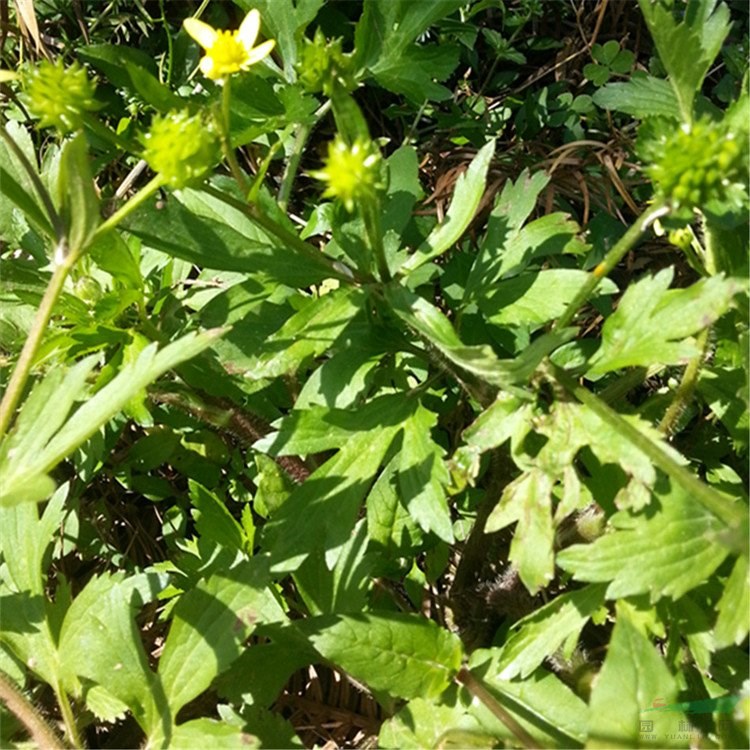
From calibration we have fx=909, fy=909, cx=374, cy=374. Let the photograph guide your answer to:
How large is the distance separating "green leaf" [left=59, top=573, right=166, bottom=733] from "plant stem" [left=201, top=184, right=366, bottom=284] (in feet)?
2.50

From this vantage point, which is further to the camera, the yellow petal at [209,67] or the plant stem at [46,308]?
the yellow petal at [209,67]

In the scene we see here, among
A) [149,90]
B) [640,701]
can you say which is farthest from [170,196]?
[640,701]

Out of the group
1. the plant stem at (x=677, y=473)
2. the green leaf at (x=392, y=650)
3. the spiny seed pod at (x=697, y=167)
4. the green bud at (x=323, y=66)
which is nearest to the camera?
Result: the spiny seed pod at (x=697, y=167)

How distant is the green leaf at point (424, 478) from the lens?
178cm

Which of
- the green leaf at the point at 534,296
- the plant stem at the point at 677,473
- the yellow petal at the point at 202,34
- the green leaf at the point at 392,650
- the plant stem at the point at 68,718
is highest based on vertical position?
the yellow petal at the point at 202,34

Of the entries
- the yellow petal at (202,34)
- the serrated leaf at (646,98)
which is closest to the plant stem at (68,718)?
the yellow petal at (202,34)

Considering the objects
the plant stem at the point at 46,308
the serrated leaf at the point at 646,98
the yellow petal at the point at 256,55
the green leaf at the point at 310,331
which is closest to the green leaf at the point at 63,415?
the plant stem at the point at 46,308

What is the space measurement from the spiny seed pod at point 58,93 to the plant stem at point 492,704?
1327 millimetres

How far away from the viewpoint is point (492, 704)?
1.83 meters

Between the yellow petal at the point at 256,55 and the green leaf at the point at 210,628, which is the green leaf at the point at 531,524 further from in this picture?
the yellow petal at the point at 256,55

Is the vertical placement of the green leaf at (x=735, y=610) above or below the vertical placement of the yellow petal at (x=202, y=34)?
below

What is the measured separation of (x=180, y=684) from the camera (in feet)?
6.11

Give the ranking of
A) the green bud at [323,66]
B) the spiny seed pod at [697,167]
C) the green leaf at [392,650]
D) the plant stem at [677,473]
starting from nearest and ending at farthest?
the spiny seed pod at [697,167]
the plant stem at [677,473]
the green bud at [323,66]
the green leaf at [392,650]

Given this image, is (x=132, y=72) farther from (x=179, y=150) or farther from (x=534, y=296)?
(x=534, y=296)
